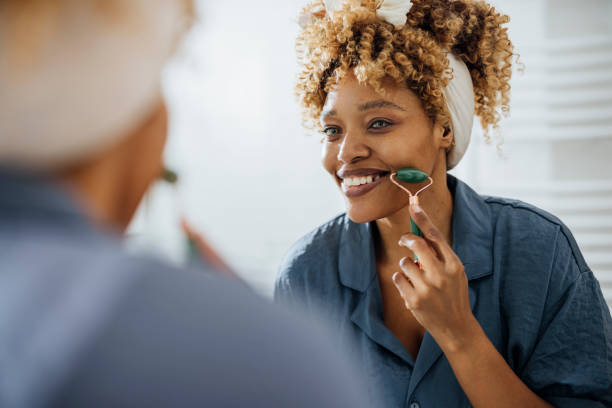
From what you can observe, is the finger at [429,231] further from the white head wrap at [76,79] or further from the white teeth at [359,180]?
the white head wrap at [76,79]

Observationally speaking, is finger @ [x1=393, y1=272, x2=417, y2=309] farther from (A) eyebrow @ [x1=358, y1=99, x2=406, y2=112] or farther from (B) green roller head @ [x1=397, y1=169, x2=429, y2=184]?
(A) eyebrow @ [x1=358, y1=99, x2=406, y2=112]

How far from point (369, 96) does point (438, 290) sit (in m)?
0.40

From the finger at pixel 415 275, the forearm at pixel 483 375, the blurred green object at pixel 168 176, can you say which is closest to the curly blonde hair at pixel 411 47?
the finger at pixel 415 275

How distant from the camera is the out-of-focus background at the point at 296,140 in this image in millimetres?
1584

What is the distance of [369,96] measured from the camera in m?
1.01

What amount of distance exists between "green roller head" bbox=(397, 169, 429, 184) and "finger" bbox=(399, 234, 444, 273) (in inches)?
5.6

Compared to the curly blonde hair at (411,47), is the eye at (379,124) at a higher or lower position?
lower

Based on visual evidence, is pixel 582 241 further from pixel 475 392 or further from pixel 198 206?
pixel 198 206

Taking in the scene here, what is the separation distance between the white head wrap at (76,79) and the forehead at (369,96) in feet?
2.47

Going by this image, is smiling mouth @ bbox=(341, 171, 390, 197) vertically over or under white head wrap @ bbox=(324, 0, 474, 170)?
under

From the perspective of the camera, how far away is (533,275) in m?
0.97

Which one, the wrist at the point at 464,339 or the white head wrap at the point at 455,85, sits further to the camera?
the white head wrap at the point at 455,85

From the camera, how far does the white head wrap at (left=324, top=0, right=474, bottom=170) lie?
1031 mm

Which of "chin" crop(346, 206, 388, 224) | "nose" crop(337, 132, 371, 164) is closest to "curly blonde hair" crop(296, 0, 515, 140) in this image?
"nose" crop(337, 132, 371, 164)
